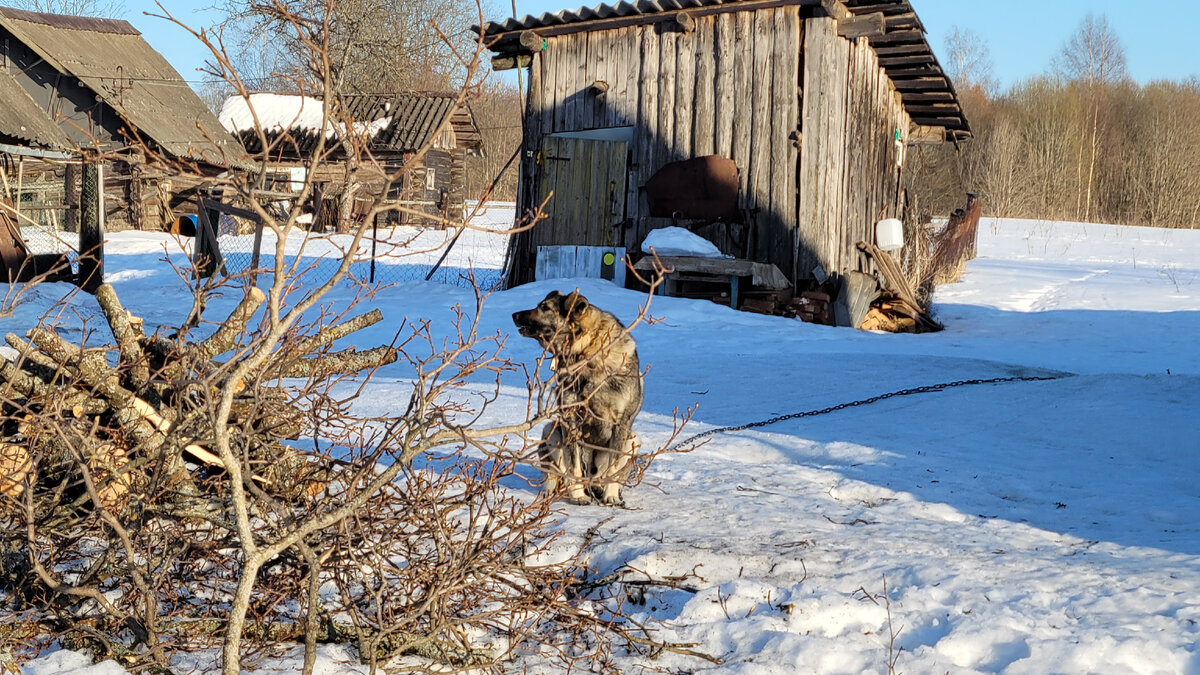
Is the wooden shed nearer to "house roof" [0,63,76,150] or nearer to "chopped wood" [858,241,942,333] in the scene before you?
"chopped wood" [858,241,942,333]

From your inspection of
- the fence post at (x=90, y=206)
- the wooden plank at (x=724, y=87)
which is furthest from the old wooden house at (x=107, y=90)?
the wooden plank at (x=724, y=87)

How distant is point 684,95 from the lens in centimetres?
1431

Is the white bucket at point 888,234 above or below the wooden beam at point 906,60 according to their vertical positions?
below

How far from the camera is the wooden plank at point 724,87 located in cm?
1395

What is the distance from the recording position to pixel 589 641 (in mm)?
3754

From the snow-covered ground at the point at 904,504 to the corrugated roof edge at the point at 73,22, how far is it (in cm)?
1905

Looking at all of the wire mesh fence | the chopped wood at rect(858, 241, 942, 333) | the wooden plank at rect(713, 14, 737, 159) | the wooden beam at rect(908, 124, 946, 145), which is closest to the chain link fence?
the wire mesh fence

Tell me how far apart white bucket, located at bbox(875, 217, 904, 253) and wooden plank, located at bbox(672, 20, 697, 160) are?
11.3ft

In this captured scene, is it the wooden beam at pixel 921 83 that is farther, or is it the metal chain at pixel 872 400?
the wooden beam at pixel 921 83

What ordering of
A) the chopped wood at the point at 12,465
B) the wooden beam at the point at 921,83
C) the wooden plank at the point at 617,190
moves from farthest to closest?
the wooden beam at the point at 921,83 < the wooden plank at the point at 617,190 < the chopped wood at the point at 12,465

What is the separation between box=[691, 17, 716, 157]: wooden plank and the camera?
46.1 feet

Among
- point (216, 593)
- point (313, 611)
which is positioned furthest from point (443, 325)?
point (313, 611)

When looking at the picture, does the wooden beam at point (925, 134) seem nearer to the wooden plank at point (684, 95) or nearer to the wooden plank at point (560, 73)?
the wooden plank at point (684, 95)

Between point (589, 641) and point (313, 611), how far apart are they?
1.13 m
